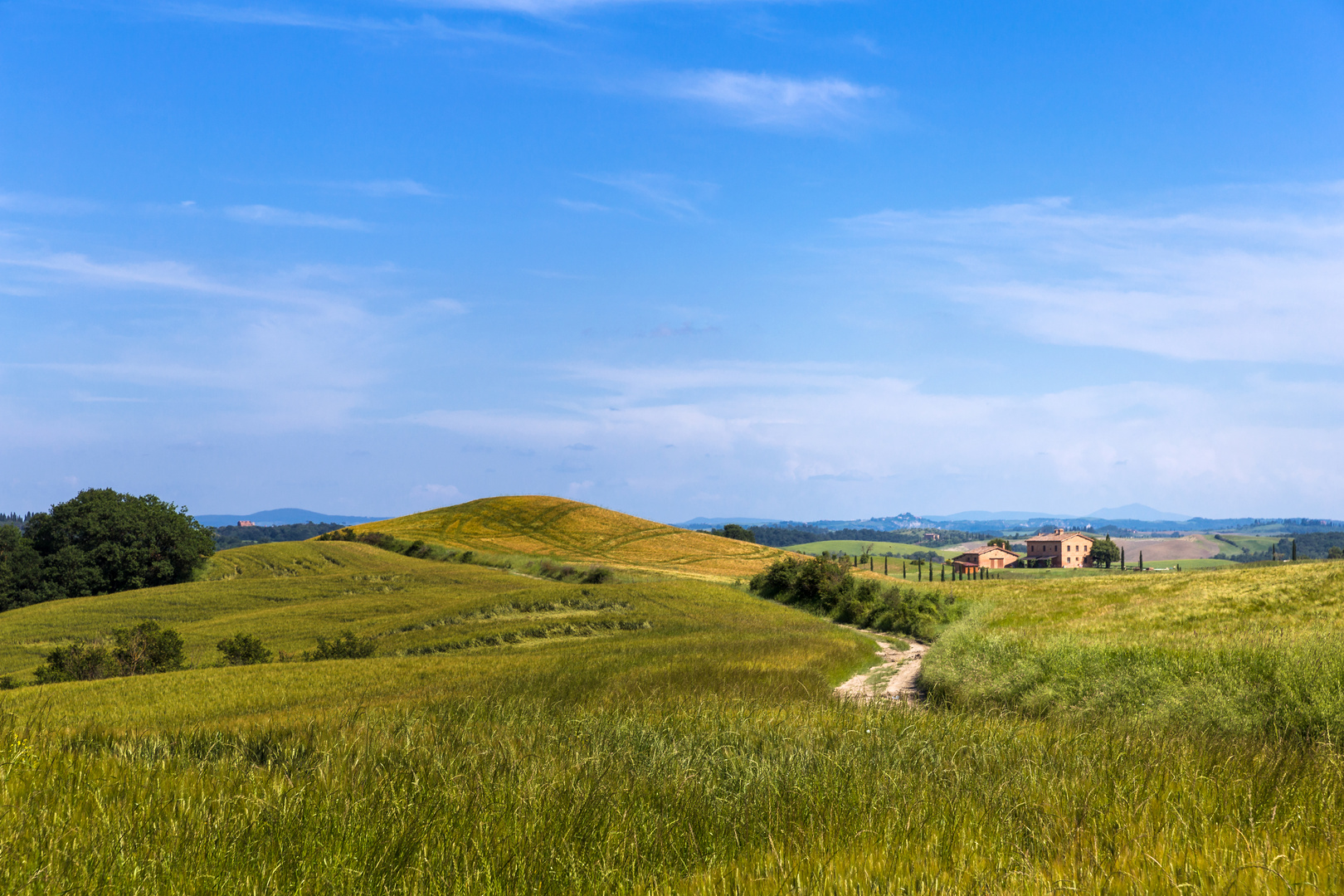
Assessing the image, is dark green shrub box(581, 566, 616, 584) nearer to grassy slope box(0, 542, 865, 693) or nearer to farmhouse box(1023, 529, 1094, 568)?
grassy slope box(0, 542, 865, 693)

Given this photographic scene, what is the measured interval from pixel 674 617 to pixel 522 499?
96143 mm

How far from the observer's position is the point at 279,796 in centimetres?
590

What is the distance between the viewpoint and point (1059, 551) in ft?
572

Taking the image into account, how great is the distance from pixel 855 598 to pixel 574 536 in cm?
7005

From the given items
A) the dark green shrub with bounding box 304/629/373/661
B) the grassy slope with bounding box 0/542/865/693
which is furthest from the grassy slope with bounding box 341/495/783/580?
the dark green shrub with bounding box 304/629/373/661

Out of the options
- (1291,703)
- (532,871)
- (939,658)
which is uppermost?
(532,871)

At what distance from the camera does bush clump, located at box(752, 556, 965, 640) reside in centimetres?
4059

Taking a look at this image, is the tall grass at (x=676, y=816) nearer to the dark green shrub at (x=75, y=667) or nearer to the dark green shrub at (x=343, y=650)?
the dark green shrub at (x=343, y=650)

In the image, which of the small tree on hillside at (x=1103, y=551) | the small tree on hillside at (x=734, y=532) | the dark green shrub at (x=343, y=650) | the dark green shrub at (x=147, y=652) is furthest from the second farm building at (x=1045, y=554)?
the dark green shrub at (x=147, y=652)

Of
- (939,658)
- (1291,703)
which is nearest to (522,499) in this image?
(939,658)

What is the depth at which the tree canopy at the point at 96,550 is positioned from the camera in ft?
242

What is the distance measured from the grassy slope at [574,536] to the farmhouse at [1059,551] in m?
91.5

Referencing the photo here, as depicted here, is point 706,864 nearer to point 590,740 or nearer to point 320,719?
point 590,740

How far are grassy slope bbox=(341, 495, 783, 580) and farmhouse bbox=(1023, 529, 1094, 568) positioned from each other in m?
91.5
